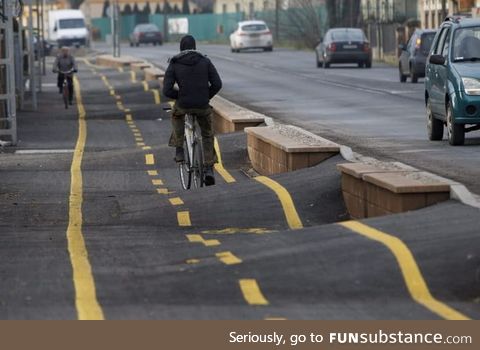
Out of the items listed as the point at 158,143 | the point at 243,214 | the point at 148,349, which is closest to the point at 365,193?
the point at 243,214

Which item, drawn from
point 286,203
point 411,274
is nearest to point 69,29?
point 286,203

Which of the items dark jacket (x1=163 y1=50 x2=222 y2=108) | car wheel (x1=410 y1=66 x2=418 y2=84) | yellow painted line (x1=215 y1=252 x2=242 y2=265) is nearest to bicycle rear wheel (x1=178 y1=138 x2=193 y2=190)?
dark jacket (x1=163 y1=50 x2=222 y2=108)

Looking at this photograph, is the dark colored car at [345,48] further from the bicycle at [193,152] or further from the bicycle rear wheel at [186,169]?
the bicycle at [193,152]

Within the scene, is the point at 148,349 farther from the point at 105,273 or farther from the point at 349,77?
the point at 349,77

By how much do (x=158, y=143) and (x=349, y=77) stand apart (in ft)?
78.6

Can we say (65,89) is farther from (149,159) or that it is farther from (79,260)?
(79,260)

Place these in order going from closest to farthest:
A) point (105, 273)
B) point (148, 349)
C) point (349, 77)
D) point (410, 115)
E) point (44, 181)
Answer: point (148, 349)
point (105, 273)
point (44, 181)
point (410, 115)
point (349, 77)

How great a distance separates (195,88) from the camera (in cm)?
1789

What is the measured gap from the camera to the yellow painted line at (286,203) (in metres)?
14.8

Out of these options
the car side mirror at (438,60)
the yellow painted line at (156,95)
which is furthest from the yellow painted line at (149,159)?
the yellow painted line at (156,95)

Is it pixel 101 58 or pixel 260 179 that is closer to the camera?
pixel 260 179

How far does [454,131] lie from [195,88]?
16.9 feet

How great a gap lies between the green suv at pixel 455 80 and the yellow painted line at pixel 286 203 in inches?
206

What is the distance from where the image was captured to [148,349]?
28.2ft
